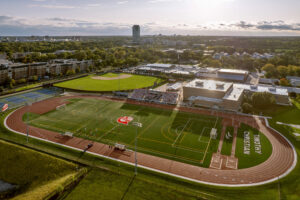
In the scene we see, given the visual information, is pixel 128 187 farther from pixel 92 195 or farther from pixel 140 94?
pixel 140 94

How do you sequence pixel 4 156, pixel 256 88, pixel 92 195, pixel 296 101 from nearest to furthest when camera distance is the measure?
pixel 92 195 < pixel 4 156 < pixel 296 101 < pixel 256 88

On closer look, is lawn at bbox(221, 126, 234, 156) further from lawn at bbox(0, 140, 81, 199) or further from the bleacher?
lawn at bbox(0, 140, 81, 199)

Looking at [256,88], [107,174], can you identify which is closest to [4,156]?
[107,174]

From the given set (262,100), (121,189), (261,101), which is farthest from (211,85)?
(121,189)

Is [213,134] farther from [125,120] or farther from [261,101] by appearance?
[261,101]

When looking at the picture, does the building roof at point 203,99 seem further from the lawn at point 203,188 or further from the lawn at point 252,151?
the lawn at point 203,188

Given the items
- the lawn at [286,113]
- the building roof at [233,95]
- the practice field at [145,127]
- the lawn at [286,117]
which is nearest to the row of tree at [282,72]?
the lawn at [286,117]

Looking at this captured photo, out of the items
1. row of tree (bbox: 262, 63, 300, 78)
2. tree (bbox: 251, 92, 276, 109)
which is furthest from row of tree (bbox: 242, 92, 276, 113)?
row of tree (bbox: 262, 63, 300, 78)
